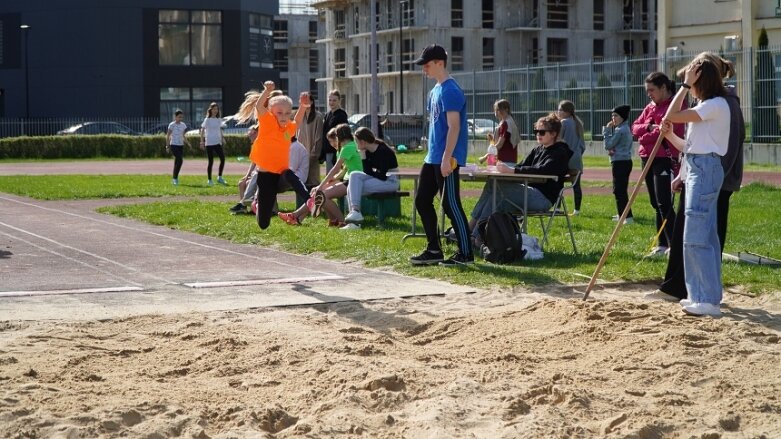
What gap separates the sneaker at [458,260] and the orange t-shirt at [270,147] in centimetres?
188

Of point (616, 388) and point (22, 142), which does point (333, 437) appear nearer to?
point (616, 388)

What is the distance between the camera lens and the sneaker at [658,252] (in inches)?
475

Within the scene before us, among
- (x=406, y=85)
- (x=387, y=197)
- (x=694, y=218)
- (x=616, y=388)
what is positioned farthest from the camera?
(x=406, y=85)

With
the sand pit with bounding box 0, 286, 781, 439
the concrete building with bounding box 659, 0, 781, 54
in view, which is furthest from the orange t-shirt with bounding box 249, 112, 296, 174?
the concrete building with bounding box 659, 0, 781, 54

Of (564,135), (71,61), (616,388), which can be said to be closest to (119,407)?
(616,388)

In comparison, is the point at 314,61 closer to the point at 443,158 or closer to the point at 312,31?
the point at 312,31

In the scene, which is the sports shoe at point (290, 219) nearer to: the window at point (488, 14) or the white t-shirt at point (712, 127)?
the white t-shirt at point (712, 127)

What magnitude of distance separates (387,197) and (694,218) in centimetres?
721

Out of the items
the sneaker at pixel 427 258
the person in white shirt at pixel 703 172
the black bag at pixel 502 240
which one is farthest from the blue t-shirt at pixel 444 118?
the person in white shirt at pixel 703 172

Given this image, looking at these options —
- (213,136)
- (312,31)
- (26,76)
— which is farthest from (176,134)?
(312,31)

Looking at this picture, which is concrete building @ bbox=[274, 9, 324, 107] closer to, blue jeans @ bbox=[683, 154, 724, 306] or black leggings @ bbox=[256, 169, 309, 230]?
black leggings @ bbox=[256, 169, 309, 230]

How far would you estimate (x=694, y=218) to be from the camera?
28.8 feet

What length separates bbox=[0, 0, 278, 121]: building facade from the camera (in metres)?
67.1

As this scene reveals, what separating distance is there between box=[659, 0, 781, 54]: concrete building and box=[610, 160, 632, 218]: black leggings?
30.2 metres
